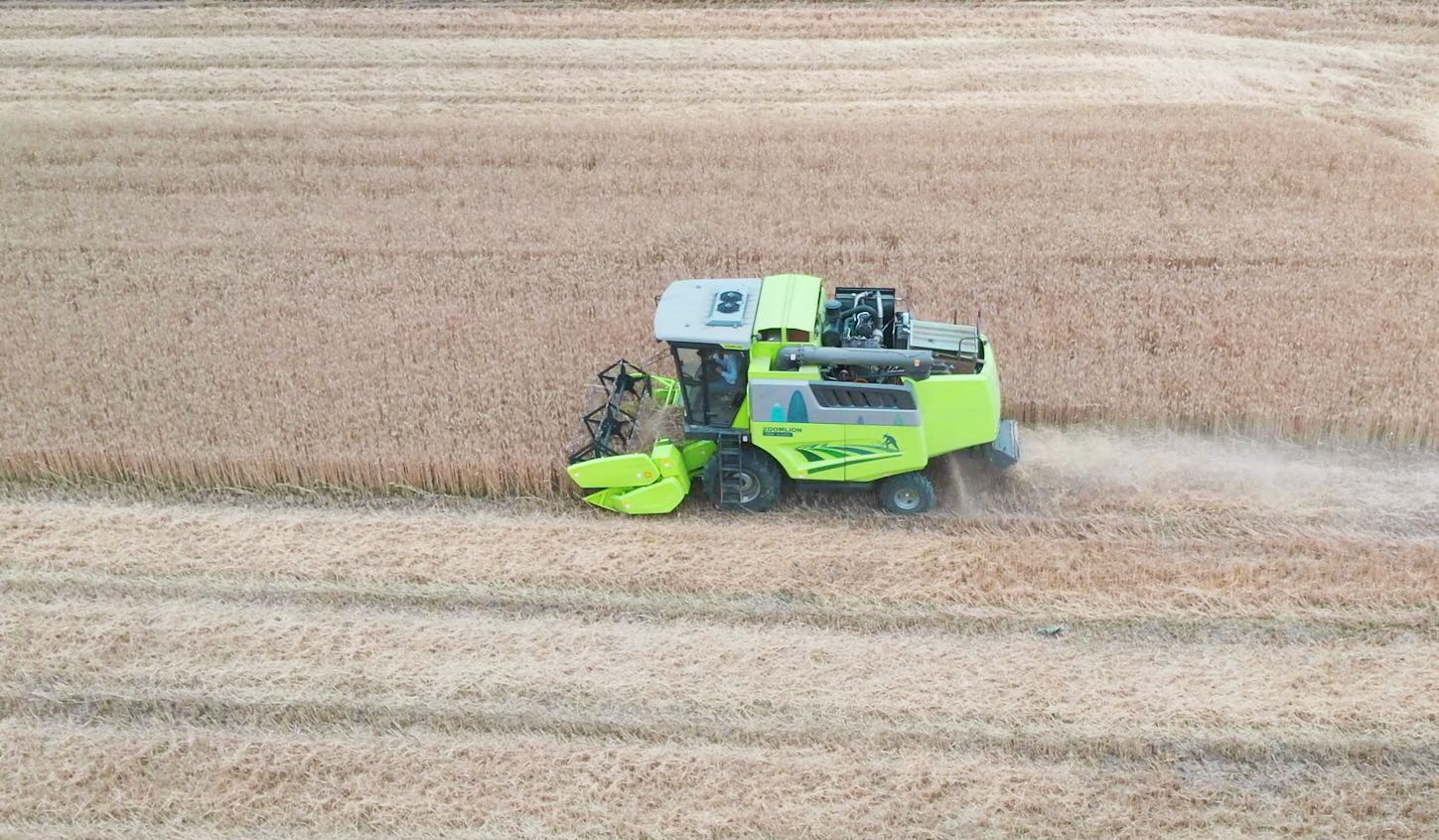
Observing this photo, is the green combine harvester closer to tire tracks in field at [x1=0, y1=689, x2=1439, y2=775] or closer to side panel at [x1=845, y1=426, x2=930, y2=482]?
side panel at [x1=845, y1=426, x2=930, y2=482]

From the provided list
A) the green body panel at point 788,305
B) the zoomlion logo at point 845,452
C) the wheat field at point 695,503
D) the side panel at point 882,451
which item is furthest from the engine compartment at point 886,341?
the wheat field at point 695,503

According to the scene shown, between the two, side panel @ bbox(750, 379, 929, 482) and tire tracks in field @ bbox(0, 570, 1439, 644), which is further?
side panel @ bbox(750, 379, 929, 482)

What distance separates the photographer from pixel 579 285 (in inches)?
577

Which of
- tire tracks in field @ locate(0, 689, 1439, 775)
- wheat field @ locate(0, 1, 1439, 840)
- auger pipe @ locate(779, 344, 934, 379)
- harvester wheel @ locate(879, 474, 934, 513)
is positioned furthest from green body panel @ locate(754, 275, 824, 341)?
tire tracks in field @ locate(0, 689, 1439, 775)

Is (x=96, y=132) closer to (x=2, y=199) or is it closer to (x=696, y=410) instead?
(x=2, y=199)

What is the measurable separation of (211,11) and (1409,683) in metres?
23.0

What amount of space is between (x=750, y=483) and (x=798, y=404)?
0.95m

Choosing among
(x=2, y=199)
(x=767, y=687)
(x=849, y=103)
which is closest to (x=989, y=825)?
(x=767, y=687)

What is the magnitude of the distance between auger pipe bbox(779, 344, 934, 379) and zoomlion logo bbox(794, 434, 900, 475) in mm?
598

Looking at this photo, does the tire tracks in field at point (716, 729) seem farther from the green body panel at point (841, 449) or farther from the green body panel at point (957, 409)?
the green body panel at point (957, 409)

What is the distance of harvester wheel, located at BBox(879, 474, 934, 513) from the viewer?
34.9 ft

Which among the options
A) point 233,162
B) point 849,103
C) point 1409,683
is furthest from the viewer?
point 849,103

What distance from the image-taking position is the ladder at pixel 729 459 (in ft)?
34.5

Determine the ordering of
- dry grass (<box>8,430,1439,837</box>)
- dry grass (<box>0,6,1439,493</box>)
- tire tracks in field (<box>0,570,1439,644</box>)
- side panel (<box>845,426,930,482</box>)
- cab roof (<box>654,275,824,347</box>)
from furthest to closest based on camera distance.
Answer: dry grass (<box>0,6,1439,493</box>) → side panel (<box>845,426,930,482</box>) → cab roof (<box>654,275,824,347</box>) → tire tracks in field (<box>0,570,1439,644</box>) → dry grass (<box>8,430,1439,837</box>)
